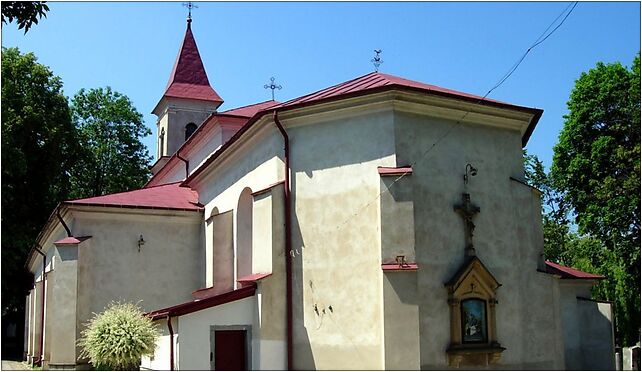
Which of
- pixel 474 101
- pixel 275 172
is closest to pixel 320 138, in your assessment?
pixel 275 172

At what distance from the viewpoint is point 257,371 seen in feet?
49.4

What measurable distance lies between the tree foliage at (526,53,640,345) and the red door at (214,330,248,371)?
61.6 feet

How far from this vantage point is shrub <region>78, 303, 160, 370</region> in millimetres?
15344

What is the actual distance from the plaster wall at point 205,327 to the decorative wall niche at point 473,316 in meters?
4.51

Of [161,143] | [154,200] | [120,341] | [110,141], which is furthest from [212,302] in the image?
[110,141]

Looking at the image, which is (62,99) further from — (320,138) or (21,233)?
(320,138)

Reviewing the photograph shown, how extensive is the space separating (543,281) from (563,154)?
1815 cm

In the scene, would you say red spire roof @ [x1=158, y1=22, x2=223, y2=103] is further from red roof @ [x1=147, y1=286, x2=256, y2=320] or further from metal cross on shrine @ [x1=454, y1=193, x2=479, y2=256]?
metal cross on shrine @ [x1=454, y1=193, x2=479, y2=256]

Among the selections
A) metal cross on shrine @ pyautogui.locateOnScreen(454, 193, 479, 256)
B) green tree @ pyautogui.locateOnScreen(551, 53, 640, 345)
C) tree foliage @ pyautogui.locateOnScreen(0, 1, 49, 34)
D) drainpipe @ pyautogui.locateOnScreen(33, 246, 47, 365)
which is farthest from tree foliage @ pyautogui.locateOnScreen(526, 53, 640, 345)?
tree foliage @ pyautogui.locateOnScreen(0, 1, 49, 34)

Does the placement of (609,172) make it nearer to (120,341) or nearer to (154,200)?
(154,200)

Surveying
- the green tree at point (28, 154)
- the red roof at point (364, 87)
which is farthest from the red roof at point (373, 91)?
the green tree at point (28, 154)

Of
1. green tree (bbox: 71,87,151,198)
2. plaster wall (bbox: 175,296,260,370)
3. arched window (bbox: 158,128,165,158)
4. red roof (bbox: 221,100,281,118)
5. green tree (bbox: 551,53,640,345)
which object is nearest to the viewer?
plaster wall (bbox: 175,296,260,370)

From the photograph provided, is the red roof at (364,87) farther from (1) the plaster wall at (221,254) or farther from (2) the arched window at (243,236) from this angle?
(1) the plaster wall at (221,254)

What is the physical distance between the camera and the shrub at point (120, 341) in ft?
50.3
